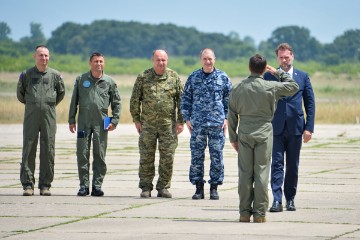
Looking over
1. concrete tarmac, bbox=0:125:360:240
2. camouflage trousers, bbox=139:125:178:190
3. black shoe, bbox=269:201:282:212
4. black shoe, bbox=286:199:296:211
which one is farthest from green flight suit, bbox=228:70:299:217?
camouflage trousers, bbox=139:125:178:190

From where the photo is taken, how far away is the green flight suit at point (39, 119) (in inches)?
690

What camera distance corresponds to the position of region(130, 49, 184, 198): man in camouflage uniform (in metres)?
17.3

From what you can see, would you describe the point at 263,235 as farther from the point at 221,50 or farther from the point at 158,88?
the point at 221,50

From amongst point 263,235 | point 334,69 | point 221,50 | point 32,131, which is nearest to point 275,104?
point 263,235

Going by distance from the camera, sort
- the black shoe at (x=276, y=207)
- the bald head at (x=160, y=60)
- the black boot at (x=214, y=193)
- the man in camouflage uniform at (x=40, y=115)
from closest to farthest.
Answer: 1. the black shoe at (x=276, y=207)
2. the black boot at (x=214, y=193)
3. the bald head at (x=160, y=60)
4. the man in camouflage uniform at (x=40, y=115)

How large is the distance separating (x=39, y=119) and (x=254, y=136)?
426 cm

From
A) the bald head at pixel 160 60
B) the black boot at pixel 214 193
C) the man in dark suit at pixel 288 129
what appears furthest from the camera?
the bald head at pixel 160 60

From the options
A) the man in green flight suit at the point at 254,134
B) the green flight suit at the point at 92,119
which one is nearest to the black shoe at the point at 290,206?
the man in green flight suit at the point at 254,134

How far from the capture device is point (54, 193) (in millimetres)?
17734

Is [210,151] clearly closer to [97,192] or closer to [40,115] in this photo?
[97,192]

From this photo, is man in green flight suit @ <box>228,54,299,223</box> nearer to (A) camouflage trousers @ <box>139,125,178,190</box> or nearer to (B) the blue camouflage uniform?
(B) the blue camouflage uniform

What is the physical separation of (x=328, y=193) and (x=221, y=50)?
7185 inches

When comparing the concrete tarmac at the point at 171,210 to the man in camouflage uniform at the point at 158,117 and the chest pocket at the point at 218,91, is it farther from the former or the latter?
the chest pocket at the point at 218,91

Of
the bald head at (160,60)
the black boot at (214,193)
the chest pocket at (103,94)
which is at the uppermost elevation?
the bald head at (160,60)
